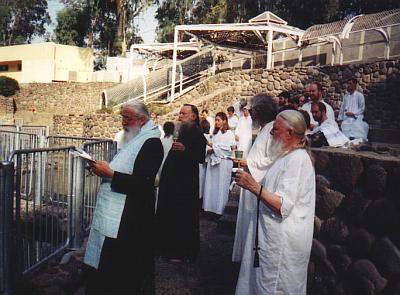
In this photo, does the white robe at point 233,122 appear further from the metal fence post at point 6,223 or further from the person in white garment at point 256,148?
the metal fence post at point 6,223

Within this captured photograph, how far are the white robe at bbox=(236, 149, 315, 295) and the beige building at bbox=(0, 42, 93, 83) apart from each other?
32.9 metres

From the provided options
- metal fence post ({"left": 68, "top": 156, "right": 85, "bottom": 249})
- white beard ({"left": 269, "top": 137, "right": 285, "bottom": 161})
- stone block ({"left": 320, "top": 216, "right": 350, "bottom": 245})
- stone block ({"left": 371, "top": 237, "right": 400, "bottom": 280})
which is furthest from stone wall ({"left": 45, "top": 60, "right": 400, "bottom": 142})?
metal fence post ({"left": 68, "top": 156, "right": 85, "bottom": 249})

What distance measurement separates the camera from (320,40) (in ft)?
52.0

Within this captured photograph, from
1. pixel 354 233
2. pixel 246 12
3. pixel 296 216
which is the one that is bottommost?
pixel 354 233

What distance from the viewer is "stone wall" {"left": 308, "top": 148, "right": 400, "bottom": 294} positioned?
110 inches

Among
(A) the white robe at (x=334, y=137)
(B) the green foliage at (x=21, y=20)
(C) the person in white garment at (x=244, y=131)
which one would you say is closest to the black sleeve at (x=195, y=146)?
(A) the white robe at (x=334, y=137)

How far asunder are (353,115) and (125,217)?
19.5 ft

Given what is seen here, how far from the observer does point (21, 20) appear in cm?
4891

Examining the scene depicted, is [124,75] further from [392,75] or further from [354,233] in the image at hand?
[354,233]

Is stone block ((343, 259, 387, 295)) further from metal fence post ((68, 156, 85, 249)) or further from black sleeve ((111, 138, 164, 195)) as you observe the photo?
metal fence post ((68, 156, 85, 249))

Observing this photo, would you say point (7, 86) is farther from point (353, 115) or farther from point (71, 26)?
point (353, 115)

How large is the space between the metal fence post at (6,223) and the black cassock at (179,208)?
80.0 inches

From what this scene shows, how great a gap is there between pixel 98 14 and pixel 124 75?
11.0m

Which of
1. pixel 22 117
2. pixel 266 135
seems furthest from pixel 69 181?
pixel 22 117
